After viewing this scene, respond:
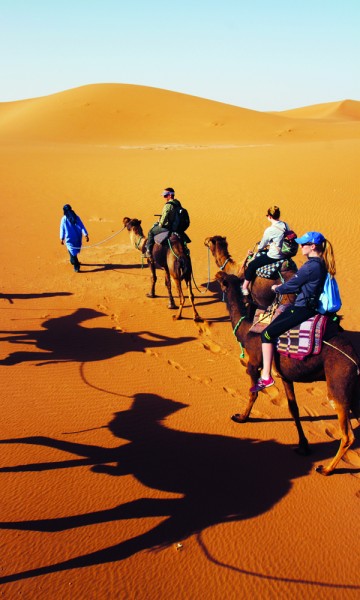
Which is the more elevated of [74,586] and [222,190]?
[222,190]

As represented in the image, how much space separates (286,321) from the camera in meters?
→ 5.90

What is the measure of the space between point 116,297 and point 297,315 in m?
7.69

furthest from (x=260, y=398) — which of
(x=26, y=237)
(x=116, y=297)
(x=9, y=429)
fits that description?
(x=26, y=237)

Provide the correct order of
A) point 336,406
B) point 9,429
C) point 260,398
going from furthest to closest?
point 260,398 < point 9,429 < point 336,406

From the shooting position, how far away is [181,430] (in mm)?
6828

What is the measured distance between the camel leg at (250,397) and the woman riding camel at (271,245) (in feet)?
6.64

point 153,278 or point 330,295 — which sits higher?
point 330,295

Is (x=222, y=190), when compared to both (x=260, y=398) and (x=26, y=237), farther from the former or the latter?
(x=260, y=398)

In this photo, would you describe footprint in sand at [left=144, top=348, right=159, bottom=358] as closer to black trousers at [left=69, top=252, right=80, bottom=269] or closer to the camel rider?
the camel rider

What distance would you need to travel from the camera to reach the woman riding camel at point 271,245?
829cm

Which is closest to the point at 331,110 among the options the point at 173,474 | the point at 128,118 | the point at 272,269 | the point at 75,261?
the point at 128,118

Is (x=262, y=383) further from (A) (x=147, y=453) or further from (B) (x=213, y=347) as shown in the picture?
(B) (x=213, y=347)

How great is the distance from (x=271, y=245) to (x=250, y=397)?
2.97 meters

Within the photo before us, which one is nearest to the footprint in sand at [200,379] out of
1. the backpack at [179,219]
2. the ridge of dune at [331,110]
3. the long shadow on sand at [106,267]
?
the backpack at [179,219]
